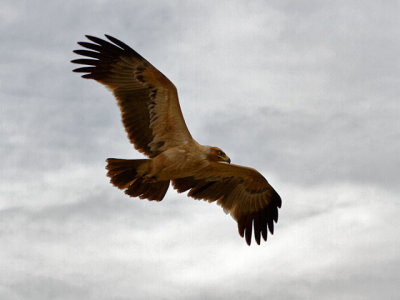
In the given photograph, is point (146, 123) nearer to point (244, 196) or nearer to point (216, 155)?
point (216, 155)

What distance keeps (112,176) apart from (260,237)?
12.1 feet

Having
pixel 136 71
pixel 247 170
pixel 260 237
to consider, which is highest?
pixel 136 71

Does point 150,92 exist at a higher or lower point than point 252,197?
higher

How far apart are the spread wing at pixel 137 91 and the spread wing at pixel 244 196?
1.50 meters

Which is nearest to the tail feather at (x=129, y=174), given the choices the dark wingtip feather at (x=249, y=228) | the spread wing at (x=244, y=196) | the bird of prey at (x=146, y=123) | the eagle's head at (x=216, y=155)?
the bird of prey at (x=146, y=123)

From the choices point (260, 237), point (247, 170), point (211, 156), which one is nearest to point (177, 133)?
point (211, 156)

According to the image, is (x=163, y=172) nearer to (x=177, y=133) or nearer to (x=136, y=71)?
(x=177, y=133)

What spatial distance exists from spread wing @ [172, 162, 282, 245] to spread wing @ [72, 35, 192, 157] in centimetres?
150

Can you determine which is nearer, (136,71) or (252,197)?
(136,71)

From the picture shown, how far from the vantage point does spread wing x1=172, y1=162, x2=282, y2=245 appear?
1343cm

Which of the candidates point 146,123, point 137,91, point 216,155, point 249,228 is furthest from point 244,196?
point 137,91

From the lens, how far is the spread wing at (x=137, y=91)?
39.7ft

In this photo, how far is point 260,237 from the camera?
13.8m

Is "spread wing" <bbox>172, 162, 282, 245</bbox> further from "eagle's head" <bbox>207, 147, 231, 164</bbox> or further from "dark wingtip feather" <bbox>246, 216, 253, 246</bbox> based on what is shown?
"eagle's head" <bbox>207, 147, 231, 164</bbox>
